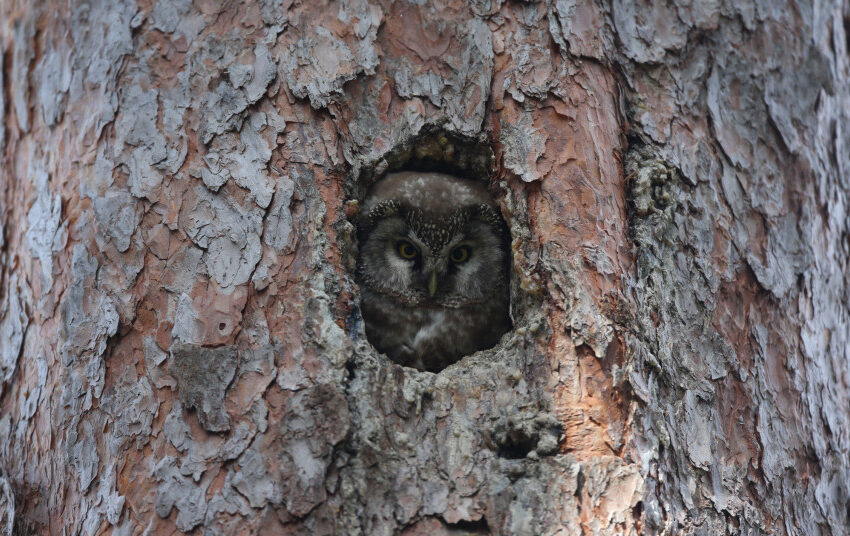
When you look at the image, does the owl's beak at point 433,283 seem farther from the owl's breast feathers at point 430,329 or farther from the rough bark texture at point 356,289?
the rough bark texture at point 356,289

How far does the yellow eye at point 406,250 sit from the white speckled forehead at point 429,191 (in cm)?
22

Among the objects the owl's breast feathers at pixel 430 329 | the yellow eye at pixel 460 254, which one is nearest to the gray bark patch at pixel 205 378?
the owl's breast feathers at pixel 430 329

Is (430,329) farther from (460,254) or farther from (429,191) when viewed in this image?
(429,191)

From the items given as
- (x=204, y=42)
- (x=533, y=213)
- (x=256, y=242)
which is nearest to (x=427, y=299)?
(x=533, y=213)

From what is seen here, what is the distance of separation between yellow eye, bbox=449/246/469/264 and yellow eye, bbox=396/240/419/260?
0.16m

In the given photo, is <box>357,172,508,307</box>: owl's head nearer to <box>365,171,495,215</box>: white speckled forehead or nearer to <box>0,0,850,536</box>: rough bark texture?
<box>365,171,495,215</box>: white speckled forehead

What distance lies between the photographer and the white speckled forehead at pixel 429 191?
318cm

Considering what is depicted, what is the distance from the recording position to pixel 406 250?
134 inches

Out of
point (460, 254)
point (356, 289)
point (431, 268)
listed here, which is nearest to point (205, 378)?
point (356, 289)

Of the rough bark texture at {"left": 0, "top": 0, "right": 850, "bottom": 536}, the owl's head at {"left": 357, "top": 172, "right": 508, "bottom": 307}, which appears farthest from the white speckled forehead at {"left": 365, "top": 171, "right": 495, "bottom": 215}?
the rough bark texture at {"left": 0, "top": 0, "right": 850, "bottom": 536}

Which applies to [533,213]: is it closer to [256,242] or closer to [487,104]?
[487,104]

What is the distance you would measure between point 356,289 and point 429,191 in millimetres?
774

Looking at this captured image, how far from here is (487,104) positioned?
2.74m

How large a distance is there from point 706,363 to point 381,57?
1497 millimetres
